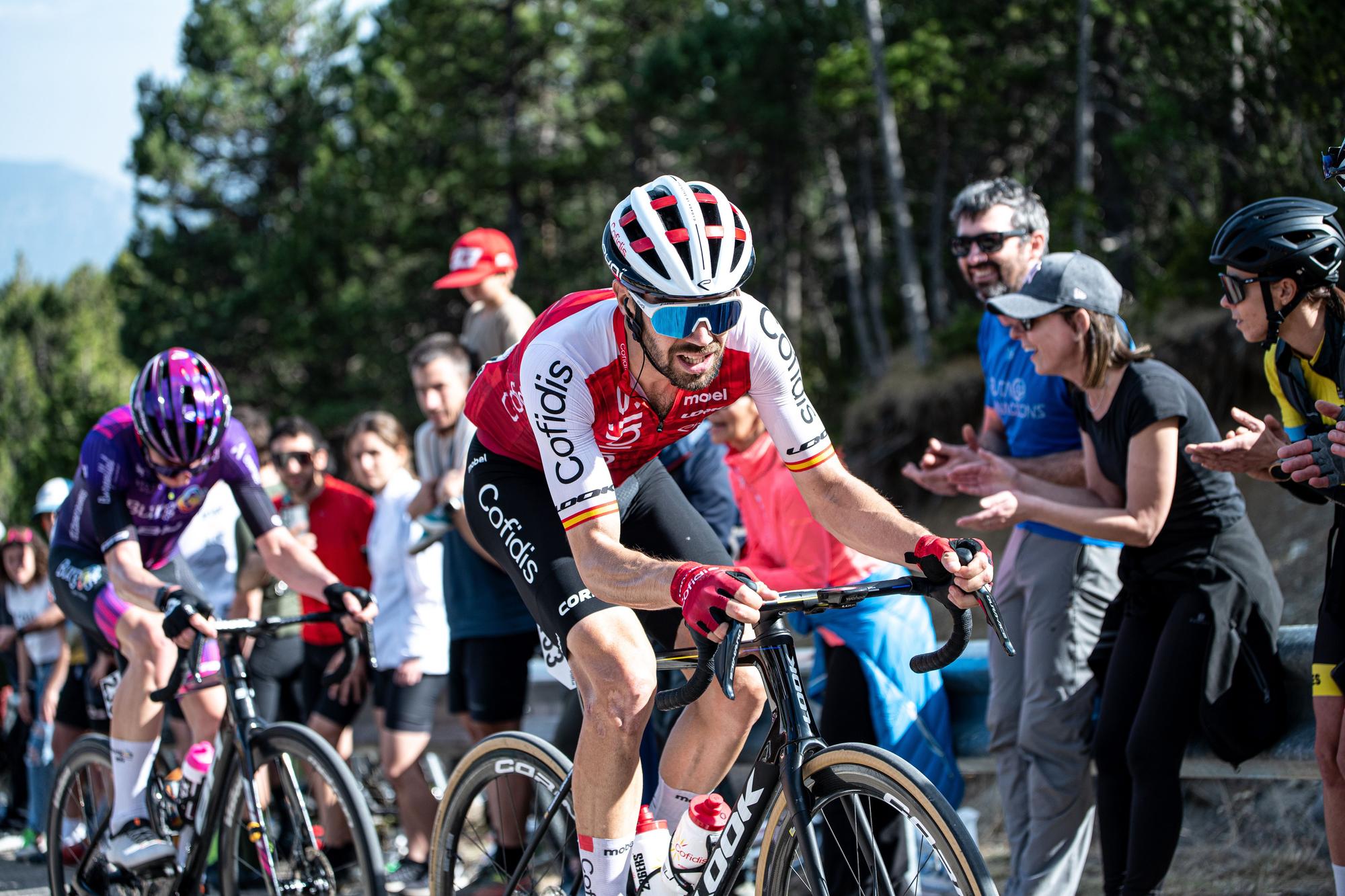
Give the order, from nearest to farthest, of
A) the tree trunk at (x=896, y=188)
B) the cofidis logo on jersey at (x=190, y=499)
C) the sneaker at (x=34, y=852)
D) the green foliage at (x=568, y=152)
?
1. the cofidis logo on jersey at (x=190, y=499)
2. the sneaker at (x=34, y=852)
3. the green foliage at (x=568, y=152)
4. the tree trunk at (x=896, y=188)

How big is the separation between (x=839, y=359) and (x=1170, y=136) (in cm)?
1257

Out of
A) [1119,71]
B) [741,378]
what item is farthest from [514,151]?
[741,378]

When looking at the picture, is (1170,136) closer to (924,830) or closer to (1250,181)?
(1250,181)

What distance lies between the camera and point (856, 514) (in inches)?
136

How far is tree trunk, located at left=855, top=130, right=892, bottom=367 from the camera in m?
23.4

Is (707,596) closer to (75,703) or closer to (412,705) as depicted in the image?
(412,705)

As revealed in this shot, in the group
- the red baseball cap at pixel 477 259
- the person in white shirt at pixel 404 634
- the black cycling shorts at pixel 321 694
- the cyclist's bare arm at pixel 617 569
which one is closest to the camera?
the cyclist's bare arm at pixel 617 569

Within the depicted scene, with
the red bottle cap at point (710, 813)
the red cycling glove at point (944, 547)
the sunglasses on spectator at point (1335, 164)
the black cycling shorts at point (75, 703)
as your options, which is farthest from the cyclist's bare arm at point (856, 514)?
the black cycling shorts at point (75, 703)

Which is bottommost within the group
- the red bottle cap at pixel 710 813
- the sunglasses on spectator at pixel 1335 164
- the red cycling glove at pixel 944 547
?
the red bottle cap at pixel 710 813

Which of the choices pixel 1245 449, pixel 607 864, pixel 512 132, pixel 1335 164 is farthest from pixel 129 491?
pixel 512 132

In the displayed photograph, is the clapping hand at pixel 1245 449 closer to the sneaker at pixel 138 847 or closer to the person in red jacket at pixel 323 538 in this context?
the sneaker at pixel 138 847

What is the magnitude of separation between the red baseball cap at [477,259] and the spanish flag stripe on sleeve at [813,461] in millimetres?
3530

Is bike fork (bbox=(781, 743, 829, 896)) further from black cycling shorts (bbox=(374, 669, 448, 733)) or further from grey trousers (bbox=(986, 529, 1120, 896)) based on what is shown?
black cycling shorts (bbox=(374, 669, 448, 733))

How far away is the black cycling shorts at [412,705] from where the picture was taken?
19.4 feet
